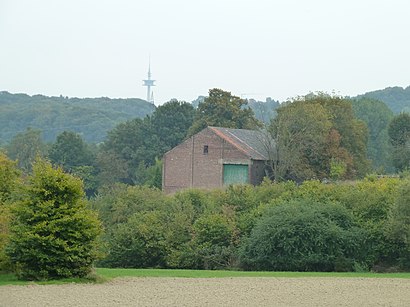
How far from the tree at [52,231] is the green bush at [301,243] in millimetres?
12010

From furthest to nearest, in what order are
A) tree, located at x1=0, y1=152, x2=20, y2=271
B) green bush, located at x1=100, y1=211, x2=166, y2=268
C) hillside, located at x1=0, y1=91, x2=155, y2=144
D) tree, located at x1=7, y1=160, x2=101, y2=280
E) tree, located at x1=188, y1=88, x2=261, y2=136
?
hillside, located at x1=0, y1=91, x2=155, y2=144 → tree, located at x1=188, y1=88, x2=261, y2=136 → green bush, located at x1=100, y1=211, x2=166, y2=268 → tree, located at x1=0, y1=152, x2=20, y2=271 → tree, located at x1=7, y1=160, x2=101, y2=280

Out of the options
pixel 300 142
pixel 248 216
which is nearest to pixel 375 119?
pixel 300 142

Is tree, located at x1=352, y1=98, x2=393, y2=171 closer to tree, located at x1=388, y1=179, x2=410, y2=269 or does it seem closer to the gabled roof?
the gabled roof

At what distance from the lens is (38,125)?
185 meters

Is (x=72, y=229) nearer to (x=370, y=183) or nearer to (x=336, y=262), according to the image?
(x=336, y=262)

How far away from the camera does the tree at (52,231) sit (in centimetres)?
3675

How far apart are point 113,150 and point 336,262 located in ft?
234

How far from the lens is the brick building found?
7781cm

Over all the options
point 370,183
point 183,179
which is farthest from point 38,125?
point 370,183

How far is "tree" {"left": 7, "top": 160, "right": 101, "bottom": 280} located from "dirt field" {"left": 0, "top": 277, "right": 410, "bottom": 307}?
175 cm

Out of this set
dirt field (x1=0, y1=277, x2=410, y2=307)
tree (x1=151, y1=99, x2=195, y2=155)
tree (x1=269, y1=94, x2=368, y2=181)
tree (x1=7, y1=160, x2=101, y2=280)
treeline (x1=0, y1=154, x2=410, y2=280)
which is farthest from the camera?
tree (x1=151, y1=99, x2=195, y2=155)

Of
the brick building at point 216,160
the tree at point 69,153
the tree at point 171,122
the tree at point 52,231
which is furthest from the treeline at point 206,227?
the tree at point 171,122

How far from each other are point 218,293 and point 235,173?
45.7 meters

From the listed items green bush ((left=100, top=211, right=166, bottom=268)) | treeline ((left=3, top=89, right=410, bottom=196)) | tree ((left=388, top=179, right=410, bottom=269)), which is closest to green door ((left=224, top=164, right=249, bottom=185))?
treeline ((left=3, top=89, right=410, bottom=196))
